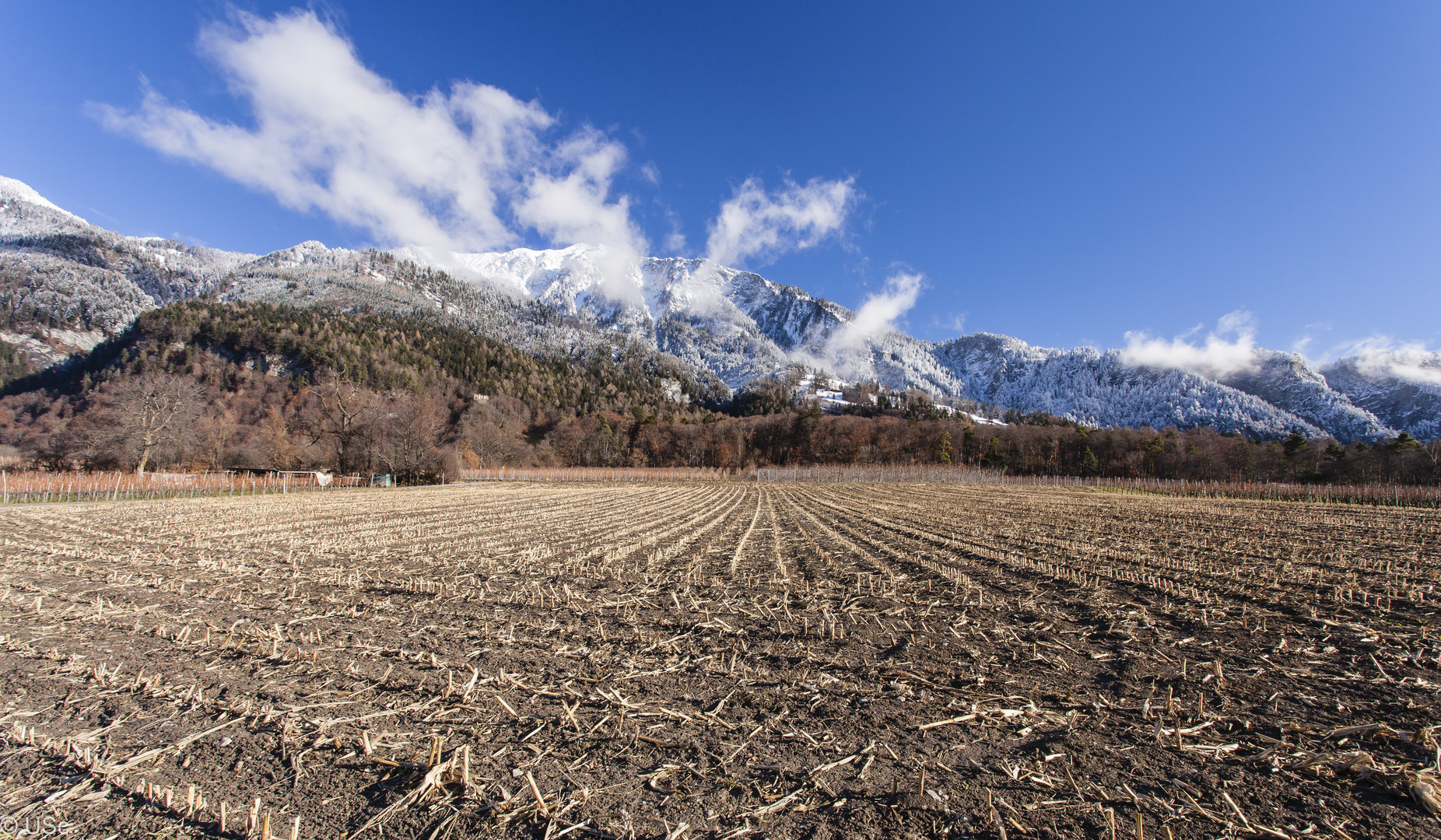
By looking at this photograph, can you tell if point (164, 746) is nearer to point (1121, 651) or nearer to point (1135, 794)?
point (1135, 794)

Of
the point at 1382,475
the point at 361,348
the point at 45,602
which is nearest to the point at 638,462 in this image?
the point at 361,348

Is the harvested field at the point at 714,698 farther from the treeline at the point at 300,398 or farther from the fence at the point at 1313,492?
the fence at the point at 1313,492

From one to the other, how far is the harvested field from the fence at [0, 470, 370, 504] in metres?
33.8

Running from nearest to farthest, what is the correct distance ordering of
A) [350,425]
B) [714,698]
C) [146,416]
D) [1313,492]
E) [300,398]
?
[714,698] < [146,416] < [1313,492] < [350,425] < [300,398]

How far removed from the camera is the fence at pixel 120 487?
3372cm

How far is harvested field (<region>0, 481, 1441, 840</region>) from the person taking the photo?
367cm

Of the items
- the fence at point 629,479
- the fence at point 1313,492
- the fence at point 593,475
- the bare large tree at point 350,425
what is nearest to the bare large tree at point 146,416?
the fence at point 629,479

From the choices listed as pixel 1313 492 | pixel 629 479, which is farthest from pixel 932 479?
pixel 629 479

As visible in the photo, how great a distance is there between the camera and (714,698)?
5.55 metres

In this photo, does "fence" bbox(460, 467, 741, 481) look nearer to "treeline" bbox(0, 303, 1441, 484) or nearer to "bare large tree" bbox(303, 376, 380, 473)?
"treeline" bbox(0, 303, 1441, 484)

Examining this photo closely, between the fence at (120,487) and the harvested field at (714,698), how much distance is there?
33.8 metres

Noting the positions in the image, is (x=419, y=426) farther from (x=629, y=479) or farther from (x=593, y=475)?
(x=629, y=479)

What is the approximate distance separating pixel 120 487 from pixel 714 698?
53.2m

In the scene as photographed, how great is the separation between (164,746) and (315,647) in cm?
255
